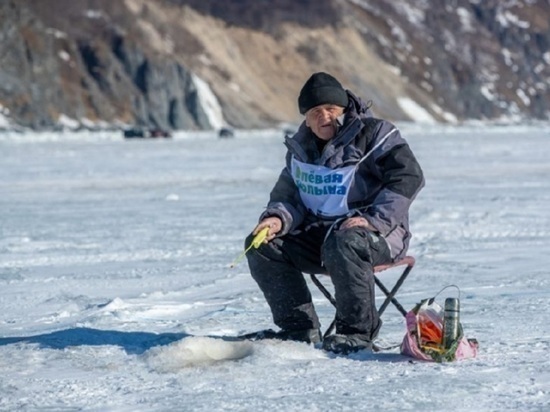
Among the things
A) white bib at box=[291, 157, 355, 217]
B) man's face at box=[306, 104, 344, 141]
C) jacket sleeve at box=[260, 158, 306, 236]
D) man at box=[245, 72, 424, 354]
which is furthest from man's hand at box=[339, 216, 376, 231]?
man's face at box=[306, 104, 344, 141]

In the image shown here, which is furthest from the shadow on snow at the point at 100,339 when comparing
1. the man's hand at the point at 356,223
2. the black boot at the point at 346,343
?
the man's hand at the point at 356,223

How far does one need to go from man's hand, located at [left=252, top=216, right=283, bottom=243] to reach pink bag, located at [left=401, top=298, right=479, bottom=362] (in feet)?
2.30

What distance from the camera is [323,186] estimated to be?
16.3 feet

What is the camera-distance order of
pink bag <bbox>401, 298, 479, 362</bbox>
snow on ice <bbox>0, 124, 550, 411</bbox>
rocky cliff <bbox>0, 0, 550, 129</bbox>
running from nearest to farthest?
snow on ice <bbox>0, 124, 550, 411</bbox>
pink bag <bbox>401, 298, 479, 362</bbox>
rocky cliff <bbox>0, 0, 550, 129</bbox>

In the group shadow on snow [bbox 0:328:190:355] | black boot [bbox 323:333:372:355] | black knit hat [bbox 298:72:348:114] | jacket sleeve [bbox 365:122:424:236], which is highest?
black knit hat [bbox 298:72:348:114]

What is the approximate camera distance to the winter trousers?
4.67 metres

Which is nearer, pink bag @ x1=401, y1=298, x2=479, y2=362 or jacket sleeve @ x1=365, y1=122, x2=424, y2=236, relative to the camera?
pink bag @ x1=401, y1=298, x2=479, y2=362

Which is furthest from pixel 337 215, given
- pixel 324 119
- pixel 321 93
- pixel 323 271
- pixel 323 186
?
pixel 321 93

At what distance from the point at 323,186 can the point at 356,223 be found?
349 millimetres

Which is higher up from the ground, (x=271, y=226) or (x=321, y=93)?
(x=321, y=93)

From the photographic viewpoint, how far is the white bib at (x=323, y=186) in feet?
16.1

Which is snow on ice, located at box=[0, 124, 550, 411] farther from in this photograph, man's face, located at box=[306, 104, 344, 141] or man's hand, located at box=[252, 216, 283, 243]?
man's face, located at box=[306, 104, 344, 141]

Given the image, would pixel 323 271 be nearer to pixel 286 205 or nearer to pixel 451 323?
pixel 286 205

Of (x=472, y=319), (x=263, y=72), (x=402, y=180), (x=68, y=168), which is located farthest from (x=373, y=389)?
(x=263, y=72)
